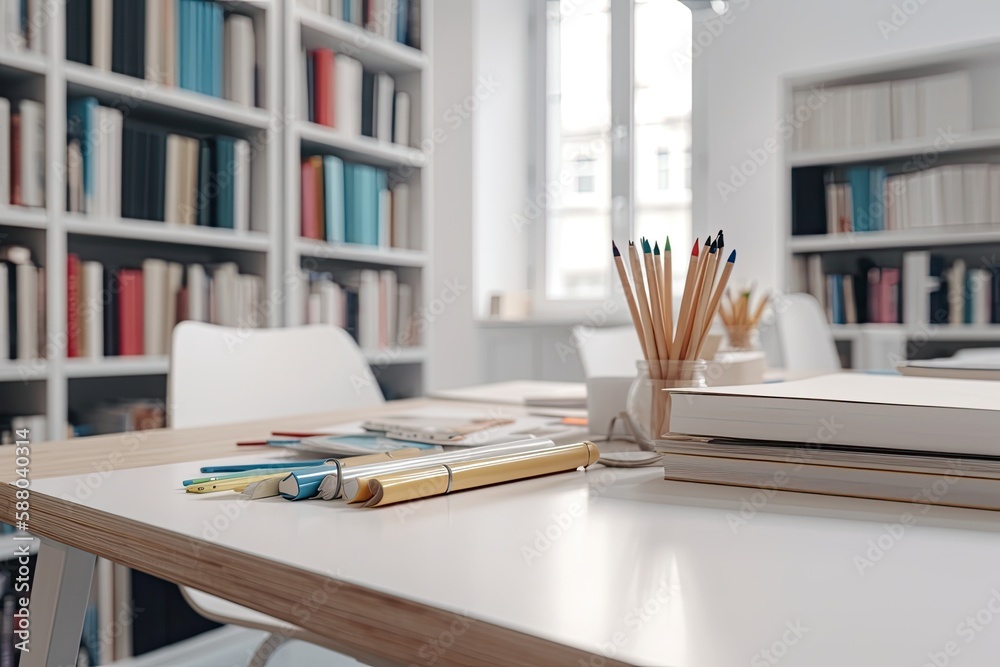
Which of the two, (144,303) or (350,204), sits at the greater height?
(350,204)

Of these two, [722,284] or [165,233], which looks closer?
[722,284]

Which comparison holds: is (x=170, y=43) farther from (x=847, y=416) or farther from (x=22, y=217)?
(x=847, y=416)

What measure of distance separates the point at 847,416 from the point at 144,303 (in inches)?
69.4

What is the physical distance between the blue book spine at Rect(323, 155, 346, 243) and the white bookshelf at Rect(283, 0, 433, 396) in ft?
0.12

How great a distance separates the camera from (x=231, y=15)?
7.14 ft

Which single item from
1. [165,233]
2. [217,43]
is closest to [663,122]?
[217,43]

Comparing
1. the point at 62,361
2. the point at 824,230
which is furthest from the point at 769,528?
the point at 824,230

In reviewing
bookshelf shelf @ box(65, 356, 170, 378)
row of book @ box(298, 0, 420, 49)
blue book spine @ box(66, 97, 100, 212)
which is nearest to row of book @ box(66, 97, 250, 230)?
blue book spine @ box(66, 97, 100, 212)

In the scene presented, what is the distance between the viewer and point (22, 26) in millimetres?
1659

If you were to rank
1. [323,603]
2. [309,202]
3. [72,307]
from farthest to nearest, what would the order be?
[309,202] → [72,307] → [323,603]

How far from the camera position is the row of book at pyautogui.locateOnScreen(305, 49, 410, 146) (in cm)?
239

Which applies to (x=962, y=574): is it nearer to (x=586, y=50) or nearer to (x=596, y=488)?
(x=596, y=488)

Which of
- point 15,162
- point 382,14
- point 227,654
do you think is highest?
point 382,14

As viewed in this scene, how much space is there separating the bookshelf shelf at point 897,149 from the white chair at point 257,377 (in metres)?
1.88
